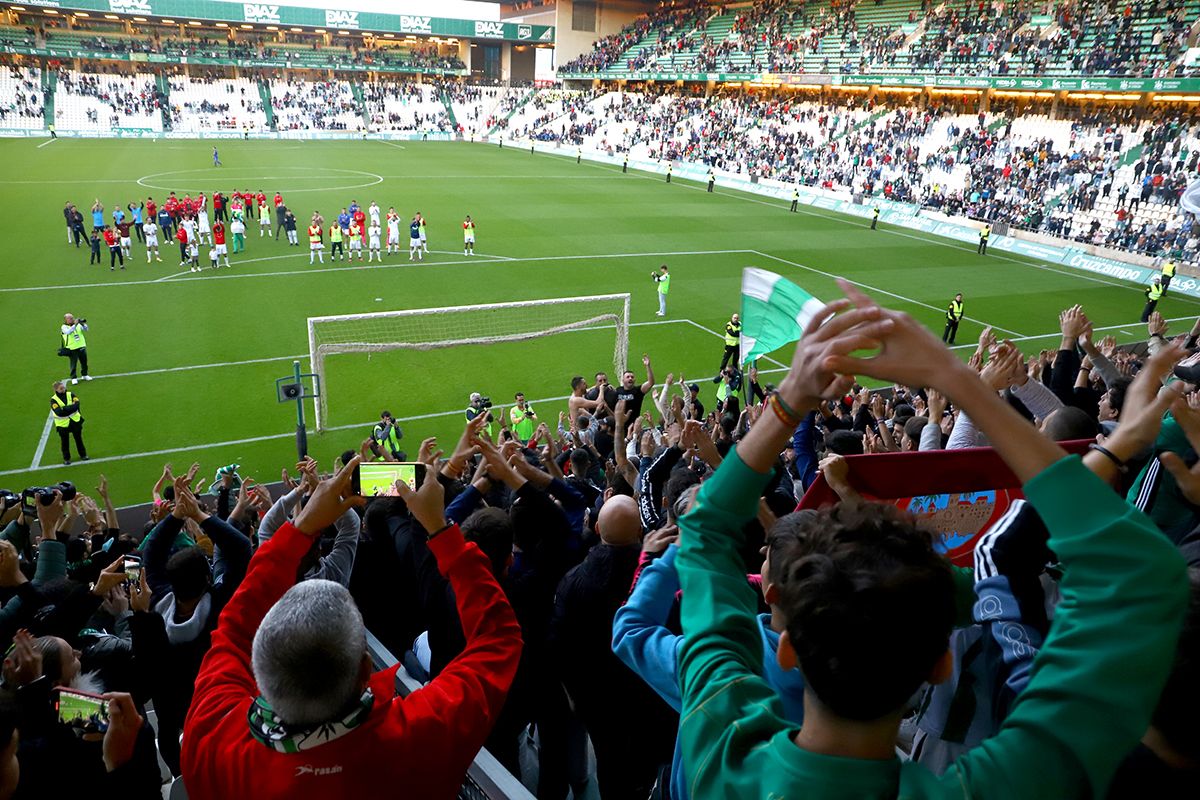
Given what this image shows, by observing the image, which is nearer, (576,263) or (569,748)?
(569,748)

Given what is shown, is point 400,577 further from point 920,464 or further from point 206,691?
point 920,464

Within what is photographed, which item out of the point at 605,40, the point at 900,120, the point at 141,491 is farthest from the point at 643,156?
the point at 141,491

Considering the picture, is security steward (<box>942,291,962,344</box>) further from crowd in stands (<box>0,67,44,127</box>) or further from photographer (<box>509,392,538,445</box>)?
crowd in stands (<box>0,67,44,127</box>)

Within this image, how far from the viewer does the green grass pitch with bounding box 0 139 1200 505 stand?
13.0m

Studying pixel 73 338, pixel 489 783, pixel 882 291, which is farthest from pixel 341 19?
pixel 489 783

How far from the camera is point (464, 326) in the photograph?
16688 mm

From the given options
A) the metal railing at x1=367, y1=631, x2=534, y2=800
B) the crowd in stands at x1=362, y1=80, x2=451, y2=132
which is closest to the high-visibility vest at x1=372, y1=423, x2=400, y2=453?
the metal railing at x1=367, y1=631, x2=534, y2=800

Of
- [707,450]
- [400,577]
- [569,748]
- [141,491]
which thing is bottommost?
[141,491]

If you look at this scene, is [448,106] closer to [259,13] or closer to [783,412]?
[259,13]

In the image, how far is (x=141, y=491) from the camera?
1076 centimetres

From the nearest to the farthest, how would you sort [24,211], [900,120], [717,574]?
[717,574] → [24,211] → [900,120]

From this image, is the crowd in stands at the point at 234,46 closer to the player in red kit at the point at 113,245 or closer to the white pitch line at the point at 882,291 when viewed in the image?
the player in red kit at the point at 113,245

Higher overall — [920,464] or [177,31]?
[177,31]

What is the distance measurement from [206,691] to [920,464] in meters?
2.60
